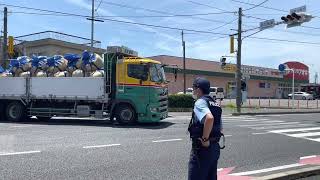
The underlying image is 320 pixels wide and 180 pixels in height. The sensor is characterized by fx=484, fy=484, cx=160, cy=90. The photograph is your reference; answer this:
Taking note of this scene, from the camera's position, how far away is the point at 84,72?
21.2m

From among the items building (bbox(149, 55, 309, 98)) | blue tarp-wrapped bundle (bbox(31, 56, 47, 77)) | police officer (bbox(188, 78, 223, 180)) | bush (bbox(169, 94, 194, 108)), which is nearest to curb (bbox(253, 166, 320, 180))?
police officer (bbox(188, 78, 223, 180))

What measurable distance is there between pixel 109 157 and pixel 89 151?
1.03 meters

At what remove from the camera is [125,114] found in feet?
65.8

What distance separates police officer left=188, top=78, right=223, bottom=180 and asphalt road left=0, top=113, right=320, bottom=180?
3217mm

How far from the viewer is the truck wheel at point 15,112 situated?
21828mm

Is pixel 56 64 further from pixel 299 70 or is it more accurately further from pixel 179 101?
pixel 299 70

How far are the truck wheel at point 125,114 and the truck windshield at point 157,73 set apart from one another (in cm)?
157

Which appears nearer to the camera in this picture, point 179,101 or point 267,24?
point 267,24

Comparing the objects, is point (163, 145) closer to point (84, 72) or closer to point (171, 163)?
point (171, 163)

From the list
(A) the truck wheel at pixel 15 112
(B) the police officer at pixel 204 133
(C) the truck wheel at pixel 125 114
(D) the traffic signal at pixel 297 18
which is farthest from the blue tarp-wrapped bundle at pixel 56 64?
(B) the police officer at pixel 204 133

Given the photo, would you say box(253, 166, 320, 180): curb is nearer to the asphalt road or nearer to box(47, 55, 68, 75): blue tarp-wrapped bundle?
the asphalt road

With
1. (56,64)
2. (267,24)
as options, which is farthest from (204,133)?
(267,24)

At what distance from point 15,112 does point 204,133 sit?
17724 millimetres

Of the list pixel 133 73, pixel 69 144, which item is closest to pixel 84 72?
pixel 133 73
